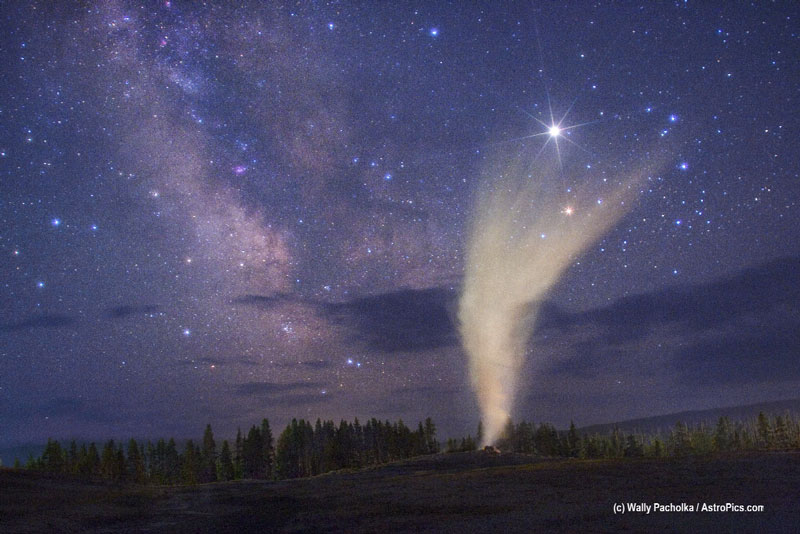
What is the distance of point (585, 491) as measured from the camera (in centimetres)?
2033

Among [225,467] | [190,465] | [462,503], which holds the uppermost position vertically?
[462,503]

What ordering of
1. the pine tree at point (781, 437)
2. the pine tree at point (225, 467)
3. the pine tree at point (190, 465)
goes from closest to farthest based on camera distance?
the pine tree at point (190, 465), the pine tree at point (225, 467), the pine tree at point (781, 437)

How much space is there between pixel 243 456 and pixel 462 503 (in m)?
72.8

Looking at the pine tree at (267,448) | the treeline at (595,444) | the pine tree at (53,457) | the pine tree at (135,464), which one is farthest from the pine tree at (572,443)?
the pine tree at (53,457)

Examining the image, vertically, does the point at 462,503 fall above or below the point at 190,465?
above

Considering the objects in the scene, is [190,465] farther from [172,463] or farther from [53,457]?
[53,457]

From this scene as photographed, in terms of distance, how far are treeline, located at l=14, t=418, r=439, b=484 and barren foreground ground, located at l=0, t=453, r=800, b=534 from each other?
53304mm

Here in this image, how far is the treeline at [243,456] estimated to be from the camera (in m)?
74.2

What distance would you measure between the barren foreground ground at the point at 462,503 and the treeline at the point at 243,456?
175 feet

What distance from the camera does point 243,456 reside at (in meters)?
82.1

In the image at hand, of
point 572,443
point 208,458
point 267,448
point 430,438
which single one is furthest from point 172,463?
point 572,443

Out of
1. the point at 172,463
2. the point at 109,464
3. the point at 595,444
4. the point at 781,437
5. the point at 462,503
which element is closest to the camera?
the point at 462,503

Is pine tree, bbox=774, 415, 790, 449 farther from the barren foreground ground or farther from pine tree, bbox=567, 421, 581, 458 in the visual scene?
the barren foreground ground

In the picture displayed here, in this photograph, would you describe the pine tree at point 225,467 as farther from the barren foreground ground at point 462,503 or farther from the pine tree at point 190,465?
the barren foreground ground at point 462,503
